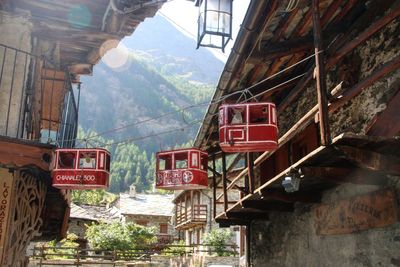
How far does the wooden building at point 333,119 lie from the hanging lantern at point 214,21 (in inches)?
39.3

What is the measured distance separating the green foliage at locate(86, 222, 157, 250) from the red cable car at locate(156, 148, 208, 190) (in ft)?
69.6

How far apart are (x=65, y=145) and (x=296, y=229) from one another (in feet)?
16.4

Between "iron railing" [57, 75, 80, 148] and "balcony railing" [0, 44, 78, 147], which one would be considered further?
"iron railing" [57, 75, 80, 148]

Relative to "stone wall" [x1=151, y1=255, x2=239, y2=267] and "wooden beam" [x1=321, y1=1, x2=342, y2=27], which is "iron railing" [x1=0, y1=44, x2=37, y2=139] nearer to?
"wooden beam" [x1=321, y1=1, x2=342, y2=27]

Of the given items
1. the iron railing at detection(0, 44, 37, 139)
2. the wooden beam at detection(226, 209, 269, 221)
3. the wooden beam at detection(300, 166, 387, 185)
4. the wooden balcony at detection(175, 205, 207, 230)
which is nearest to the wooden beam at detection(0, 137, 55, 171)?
the iron railing at detection(0, 44, 37, 139)

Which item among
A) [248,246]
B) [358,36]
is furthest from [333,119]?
[248,246]

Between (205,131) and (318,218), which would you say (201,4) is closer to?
(205,131)

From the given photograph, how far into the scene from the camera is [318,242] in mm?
7684

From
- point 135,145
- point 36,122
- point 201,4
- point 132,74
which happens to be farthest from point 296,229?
point 132,74

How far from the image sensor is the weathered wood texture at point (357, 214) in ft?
18.1

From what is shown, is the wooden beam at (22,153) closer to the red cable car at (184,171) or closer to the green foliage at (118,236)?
the red cable car at (184,171)

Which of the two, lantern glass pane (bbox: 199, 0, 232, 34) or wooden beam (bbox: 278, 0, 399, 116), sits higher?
lantern glass pane (bbox: 199, 0, 232, 34)

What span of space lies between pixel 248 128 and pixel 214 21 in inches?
117

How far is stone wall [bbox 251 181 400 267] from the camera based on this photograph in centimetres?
571
